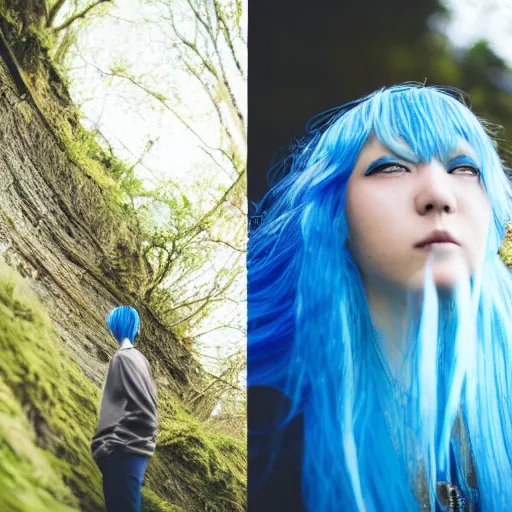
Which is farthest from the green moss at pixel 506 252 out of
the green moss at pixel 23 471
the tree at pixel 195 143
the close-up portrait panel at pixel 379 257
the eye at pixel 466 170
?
the green moss at pixel 23 471

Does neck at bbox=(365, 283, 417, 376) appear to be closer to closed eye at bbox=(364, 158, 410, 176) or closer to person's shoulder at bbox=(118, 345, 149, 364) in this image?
closed eye at bbox=(364, 158, 410, 176)

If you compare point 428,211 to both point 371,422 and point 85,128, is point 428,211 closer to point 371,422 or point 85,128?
point 371,422

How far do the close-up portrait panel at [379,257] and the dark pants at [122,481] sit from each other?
454mm

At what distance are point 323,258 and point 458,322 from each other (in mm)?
581

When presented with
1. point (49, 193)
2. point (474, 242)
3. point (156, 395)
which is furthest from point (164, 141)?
point (474, 242)

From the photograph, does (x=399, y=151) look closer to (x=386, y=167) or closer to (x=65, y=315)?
(x=386, y=167)

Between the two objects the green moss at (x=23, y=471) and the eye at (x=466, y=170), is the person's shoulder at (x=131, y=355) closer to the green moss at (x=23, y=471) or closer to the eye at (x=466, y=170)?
the green moss at (x=23, y=471)

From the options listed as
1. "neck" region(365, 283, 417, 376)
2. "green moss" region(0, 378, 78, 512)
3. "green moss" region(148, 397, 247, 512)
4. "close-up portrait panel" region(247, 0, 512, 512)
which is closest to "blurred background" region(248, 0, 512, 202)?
"close-up portrait panel" region(247, 0, 512, 512)

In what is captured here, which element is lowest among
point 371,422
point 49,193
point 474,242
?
point 371,422

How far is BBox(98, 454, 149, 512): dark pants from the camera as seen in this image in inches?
124

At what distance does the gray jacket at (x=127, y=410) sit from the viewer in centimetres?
317

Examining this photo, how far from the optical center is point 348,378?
3.22 m

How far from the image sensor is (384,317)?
3.26 meters

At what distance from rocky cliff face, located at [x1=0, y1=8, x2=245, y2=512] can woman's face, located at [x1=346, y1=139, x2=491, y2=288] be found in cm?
90
